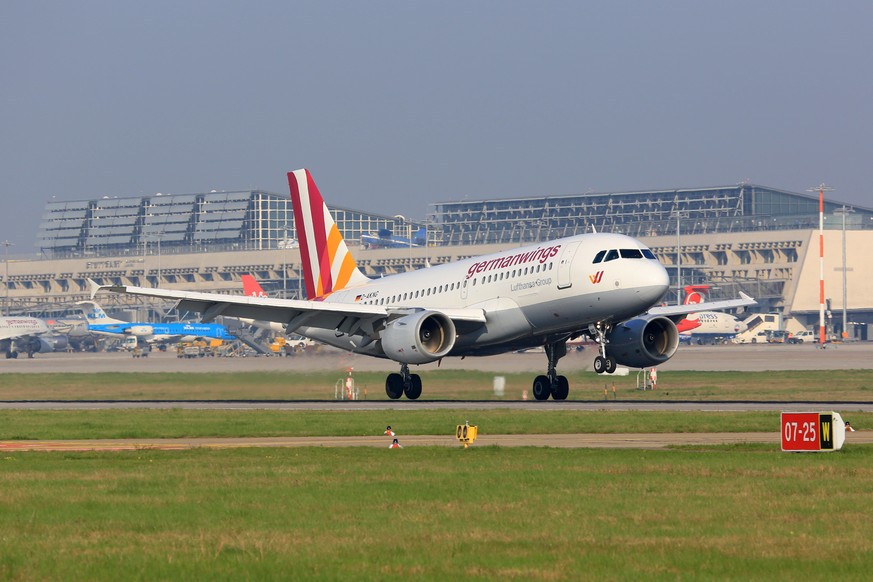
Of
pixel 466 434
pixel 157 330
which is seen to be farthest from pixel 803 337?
pixel 466 434

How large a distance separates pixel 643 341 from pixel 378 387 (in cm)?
1136

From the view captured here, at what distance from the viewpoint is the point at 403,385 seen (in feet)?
170

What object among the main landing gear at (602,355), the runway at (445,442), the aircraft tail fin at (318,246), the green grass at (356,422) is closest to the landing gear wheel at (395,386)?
the main landing gear at (602,355)

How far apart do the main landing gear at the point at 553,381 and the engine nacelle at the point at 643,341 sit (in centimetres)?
192

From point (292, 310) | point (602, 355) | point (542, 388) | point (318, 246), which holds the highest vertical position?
point (318, 246)

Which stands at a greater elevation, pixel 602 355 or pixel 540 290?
pixel 540 290

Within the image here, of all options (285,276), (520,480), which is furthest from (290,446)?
(285,276)

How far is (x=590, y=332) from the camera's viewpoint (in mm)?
48562

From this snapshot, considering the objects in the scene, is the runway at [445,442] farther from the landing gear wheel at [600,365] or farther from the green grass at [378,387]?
the green grass at [378,387]

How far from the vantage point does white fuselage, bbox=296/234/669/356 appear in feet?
148

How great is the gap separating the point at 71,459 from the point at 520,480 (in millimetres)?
10172

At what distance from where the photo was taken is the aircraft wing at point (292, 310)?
49688 mm

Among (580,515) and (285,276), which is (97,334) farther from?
(580,515)

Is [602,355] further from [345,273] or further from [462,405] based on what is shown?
[345,273]
